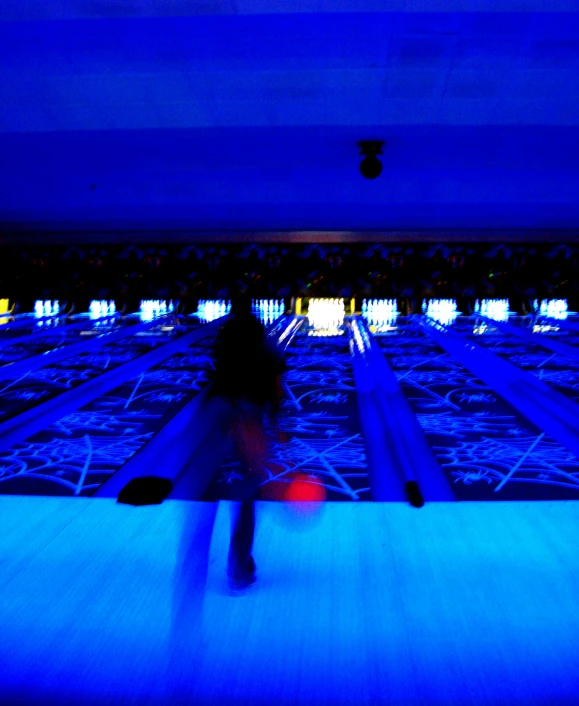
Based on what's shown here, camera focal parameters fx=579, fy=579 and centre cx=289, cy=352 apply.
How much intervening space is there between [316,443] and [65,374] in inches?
101

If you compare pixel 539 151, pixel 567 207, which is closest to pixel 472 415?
pixel 539 151

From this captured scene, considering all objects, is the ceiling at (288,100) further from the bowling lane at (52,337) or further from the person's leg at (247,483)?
the person's leg at (247,483)

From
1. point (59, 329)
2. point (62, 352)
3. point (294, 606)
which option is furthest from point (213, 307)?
point (294, 606)

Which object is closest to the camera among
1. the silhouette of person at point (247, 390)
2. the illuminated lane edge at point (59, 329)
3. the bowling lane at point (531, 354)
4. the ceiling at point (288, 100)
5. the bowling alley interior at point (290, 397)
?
the bowling alley interior at point (290, 397)

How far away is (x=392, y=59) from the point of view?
3568 mm

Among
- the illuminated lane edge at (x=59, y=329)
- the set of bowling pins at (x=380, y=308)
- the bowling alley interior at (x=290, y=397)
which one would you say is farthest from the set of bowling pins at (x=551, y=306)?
the illuminated lane edge at (x=59, y=329)

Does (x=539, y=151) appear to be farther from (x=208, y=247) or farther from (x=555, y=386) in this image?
(x=208, y=247)

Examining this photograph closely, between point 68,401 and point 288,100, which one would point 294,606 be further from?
point 288,100

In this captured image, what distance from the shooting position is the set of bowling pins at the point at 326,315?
7.61m

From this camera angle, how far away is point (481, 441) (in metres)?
3.24

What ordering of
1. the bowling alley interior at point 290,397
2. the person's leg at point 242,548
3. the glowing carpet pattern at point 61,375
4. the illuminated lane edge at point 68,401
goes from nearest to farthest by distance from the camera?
the bowling alley interior at point 290,397, the person's leg at point 242,548, the illuminated lane edge at point 68,401, the glowing carpet pattern at point 61,375

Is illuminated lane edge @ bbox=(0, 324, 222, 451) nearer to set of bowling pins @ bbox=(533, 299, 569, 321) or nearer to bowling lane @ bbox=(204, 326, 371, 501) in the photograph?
bowling lane @ bbox=(204, 326, 371, 501)

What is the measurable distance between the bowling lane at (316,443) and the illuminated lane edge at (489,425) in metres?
0.43

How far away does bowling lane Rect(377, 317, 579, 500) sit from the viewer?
2.60 meters
